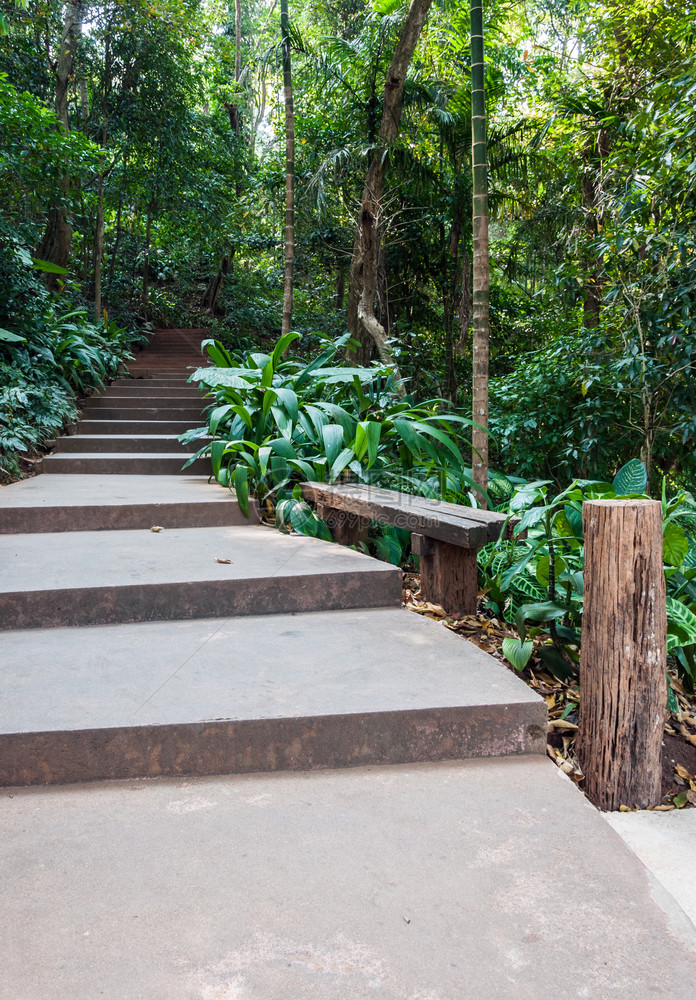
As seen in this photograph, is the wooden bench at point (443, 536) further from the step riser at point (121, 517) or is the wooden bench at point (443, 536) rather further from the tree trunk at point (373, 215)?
the tree trunk at point (373, 215)

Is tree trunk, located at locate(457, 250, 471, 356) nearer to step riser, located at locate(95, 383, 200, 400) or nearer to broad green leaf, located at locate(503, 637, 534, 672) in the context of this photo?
step riser, located at locate(95, 383, 200, 400)

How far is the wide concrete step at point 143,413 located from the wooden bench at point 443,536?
12.4 ft

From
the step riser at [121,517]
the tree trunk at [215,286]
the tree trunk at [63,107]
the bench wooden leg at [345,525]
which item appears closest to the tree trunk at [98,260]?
the tree trunk at [63,107]

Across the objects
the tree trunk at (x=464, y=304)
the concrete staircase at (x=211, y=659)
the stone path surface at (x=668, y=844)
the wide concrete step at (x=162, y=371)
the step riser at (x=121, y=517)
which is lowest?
the stone path surface at (x=668, y=844)

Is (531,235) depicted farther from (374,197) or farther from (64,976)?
(64,976)

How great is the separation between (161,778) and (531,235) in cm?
869

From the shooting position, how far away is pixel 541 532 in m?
2.51

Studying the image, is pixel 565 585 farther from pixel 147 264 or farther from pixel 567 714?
pixel 147 264

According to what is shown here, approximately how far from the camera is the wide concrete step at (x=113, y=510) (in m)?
3.14

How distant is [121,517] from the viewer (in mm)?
3211

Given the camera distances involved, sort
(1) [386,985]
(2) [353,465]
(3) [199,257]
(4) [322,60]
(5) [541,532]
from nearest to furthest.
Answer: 1. (1) [386,985]
2. (5) [541,532]
3. (2) [353,465]
4. (4) [322,60]
5. (3) [199,257]

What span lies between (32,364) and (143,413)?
→ 1000mm

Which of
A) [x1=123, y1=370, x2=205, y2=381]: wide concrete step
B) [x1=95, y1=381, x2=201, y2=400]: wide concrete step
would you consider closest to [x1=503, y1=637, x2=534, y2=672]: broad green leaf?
[x1=95, y1=381, x2=201, y2=400]: wide concrete step

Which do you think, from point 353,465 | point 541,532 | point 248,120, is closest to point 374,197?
point 353,465
